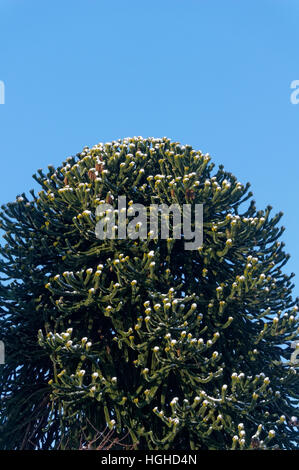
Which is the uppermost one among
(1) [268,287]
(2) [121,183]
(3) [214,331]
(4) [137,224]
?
(2) [121,183]

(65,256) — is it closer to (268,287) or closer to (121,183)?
(121,183)

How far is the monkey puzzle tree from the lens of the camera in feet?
42.1

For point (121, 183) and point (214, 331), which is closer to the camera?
point (214, 331)

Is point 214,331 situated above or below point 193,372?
above

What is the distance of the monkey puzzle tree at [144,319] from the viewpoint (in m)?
12.8

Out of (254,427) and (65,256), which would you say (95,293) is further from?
(254,427)

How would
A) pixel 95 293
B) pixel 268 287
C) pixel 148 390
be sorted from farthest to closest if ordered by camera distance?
pixel 268 287 < pixel 95 293 < pixel 148 390

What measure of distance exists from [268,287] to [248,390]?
3.35m

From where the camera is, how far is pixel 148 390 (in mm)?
12852

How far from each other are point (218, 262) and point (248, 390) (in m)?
3.81

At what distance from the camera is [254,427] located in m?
13.8

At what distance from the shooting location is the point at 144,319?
14000 mm
